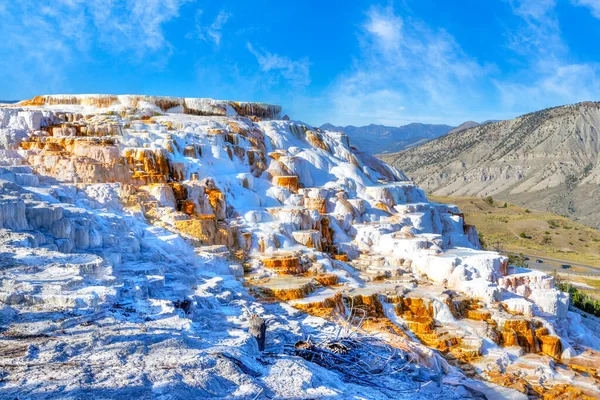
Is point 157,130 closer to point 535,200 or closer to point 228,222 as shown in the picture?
point 228,222

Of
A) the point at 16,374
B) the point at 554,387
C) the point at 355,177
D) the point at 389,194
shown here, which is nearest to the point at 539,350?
the point at 554,387

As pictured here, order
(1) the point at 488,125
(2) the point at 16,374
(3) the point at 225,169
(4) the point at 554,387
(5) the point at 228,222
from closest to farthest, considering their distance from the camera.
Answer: (2) the point at 16,374 → (4) the point at 554,387 → (5) the point at 228,222 → (3) the point at 225,169 → (1) the point at 488,125

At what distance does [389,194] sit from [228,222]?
18.8 feet

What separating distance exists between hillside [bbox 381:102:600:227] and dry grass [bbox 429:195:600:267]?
1174cm

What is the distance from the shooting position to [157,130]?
16734 millimetres

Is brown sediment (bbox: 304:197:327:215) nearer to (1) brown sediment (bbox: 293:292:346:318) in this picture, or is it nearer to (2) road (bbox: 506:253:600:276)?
(1) brown sediment (bbox: 293:292:346:318)

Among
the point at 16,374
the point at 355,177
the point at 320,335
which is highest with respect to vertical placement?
the point at 355,177

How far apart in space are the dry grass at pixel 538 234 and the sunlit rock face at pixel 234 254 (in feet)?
72.9

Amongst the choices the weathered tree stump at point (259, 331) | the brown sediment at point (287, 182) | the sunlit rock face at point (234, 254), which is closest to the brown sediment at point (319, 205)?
the sunlit rock face at point (234, 254)

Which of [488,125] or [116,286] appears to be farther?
[488,125]

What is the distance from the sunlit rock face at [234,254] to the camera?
259 inches

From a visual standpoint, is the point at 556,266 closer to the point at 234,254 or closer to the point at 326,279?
the point at 326,279

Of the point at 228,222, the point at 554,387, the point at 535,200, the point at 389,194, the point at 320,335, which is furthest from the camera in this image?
the point at 535,200

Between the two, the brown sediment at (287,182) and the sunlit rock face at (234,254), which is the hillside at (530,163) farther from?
the brown sediment at (287,182)
